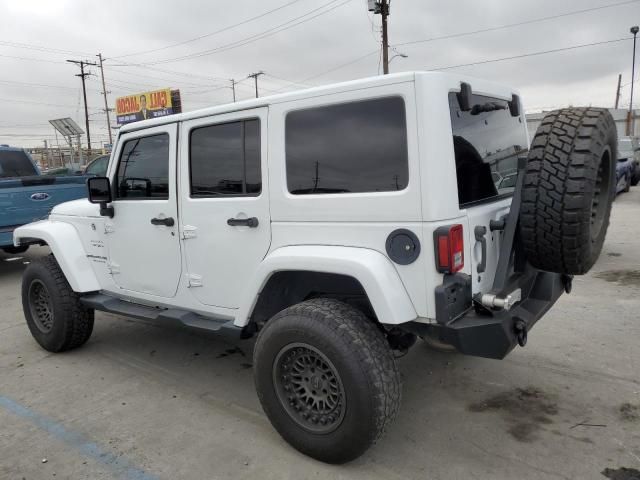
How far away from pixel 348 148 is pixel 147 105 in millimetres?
41962

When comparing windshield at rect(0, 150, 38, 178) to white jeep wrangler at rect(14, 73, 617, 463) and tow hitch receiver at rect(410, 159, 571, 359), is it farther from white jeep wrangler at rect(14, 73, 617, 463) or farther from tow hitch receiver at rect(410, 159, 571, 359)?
tow hitch receiver at rect(410, 159, 571, 359)

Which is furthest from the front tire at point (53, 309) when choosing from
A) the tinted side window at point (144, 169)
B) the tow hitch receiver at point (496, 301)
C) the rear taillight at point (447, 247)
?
the tow hitch receiver at point (496, 301)

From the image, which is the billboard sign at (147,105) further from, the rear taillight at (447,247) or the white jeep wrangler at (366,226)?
the rear taillight at (447,247)

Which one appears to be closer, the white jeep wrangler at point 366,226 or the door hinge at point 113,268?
the white jeep wrangler at point 366,226

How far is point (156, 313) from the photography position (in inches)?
145

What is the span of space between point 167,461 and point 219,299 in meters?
1.03

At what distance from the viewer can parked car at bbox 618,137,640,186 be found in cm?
1377

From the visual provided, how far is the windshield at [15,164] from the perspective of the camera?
9.08m

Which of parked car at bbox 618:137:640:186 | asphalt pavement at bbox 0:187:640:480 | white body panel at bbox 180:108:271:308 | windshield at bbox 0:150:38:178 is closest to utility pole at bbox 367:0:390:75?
parked car at bbox 618:137:640:186

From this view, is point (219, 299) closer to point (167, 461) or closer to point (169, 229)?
point (169, 229)

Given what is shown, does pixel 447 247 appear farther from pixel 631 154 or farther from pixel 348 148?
pixel 631 154

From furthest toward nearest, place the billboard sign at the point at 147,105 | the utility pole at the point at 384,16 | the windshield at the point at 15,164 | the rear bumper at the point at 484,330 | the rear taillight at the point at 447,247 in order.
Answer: the billboard sign at the point at 147,105, the utility pole at the point at 384,16, the windshield at the point at 15,164, the rear bumper at the point at 484,330, the rear taillight at the point at 447,247

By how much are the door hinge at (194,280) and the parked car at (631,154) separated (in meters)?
12.8

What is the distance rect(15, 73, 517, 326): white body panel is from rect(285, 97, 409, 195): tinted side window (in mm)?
51
